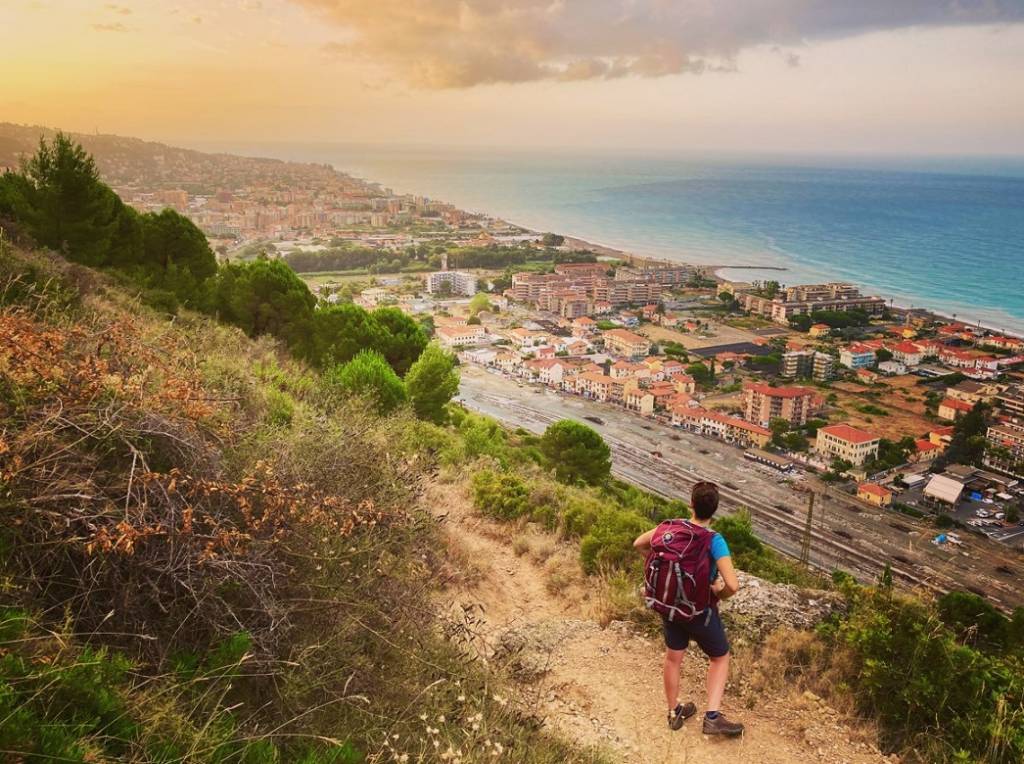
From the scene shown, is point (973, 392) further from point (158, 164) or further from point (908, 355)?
point (158, 164)

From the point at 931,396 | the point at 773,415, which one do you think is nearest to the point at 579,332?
the point at 773,415

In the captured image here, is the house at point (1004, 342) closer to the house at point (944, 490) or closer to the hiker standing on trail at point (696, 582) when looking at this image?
the house at point (944, 490)

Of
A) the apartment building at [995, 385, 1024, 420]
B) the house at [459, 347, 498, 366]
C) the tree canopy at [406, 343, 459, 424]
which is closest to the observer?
the tree canopy at [406, 343, 459, 424]

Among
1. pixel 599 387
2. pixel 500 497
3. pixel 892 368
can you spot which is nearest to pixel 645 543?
pixel 500 497

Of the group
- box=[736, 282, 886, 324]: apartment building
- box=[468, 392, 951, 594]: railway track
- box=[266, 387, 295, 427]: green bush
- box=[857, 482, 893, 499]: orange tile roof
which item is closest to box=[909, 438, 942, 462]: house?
box=[857, 482, 893, 499]: orange tile roof

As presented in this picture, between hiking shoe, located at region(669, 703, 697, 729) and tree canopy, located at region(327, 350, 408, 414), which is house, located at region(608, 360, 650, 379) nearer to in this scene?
tree canopy, located at region(327, 350, 408, 414)

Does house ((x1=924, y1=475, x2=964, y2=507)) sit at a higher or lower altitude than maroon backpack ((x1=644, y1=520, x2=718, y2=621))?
lower

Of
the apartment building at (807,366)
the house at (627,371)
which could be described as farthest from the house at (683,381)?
the apartment building at (807,366)
